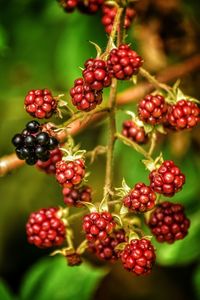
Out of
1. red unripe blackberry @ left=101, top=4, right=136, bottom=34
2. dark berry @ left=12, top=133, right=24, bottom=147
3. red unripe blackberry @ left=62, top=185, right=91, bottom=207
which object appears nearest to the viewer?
dark berry @ left=12, top=133, right=24, bottom=147

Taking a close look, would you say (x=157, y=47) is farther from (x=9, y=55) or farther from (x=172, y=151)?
(x=9, y=55)

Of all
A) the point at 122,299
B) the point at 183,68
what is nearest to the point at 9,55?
the point at 183,68


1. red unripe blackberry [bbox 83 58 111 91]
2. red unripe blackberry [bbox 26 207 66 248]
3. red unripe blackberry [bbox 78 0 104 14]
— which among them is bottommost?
red unripe blackberry [bbox 26 207 66 248]

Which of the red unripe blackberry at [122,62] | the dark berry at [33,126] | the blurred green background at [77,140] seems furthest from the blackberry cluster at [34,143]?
the blurred green background at [77,140]

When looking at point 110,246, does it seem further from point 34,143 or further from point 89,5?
point 89,5

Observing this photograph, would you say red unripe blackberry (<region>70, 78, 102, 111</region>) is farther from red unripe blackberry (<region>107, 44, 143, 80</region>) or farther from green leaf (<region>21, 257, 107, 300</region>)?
green leaf (<region>21, 257, 107, 300</region>)

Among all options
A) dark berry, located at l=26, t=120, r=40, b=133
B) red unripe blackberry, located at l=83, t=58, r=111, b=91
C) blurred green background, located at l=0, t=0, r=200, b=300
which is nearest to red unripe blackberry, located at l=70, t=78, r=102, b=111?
red unripe blackberry, located at l=83, t=58, r=111, b=91
